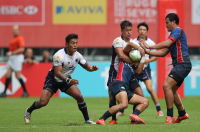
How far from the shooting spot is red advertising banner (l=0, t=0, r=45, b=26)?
71.1ft

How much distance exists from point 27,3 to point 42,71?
5912mm

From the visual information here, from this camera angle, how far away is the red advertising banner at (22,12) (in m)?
21.7

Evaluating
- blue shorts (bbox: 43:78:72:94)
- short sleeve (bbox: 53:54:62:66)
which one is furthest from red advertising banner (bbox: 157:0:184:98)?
short sleeve (bbox: 53:54:62:66)

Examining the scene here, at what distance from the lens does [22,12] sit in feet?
71.3

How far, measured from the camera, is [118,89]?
793cm

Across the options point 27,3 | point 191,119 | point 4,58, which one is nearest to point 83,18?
point 27,3

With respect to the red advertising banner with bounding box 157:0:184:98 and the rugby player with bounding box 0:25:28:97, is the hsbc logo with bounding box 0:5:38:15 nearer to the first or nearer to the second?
the rugby player with bounding box 0:25:28:97

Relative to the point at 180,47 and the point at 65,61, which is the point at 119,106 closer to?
the point at 65,61

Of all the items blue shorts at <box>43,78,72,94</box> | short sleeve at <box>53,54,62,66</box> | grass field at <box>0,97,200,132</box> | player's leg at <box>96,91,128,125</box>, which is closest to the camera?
grass field at <box>0,97,200,132</box>

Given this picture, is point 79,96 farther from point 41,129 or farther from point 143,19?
Answer: point 143,19

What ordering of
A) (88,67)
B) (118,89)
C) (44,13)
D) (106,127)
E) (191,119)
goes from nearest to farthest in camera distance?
(106,127)
(118,89)
(88,67)
(191,119)
(44,13)

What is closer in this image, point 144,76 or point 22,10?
point 144,76

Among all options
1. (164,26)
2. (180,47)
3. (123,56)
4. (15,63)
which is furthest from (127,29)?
(15,63)

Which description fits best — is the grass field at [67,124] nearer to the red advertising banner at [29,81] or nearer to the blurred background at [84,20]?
the red advertising banner at [29,81]
